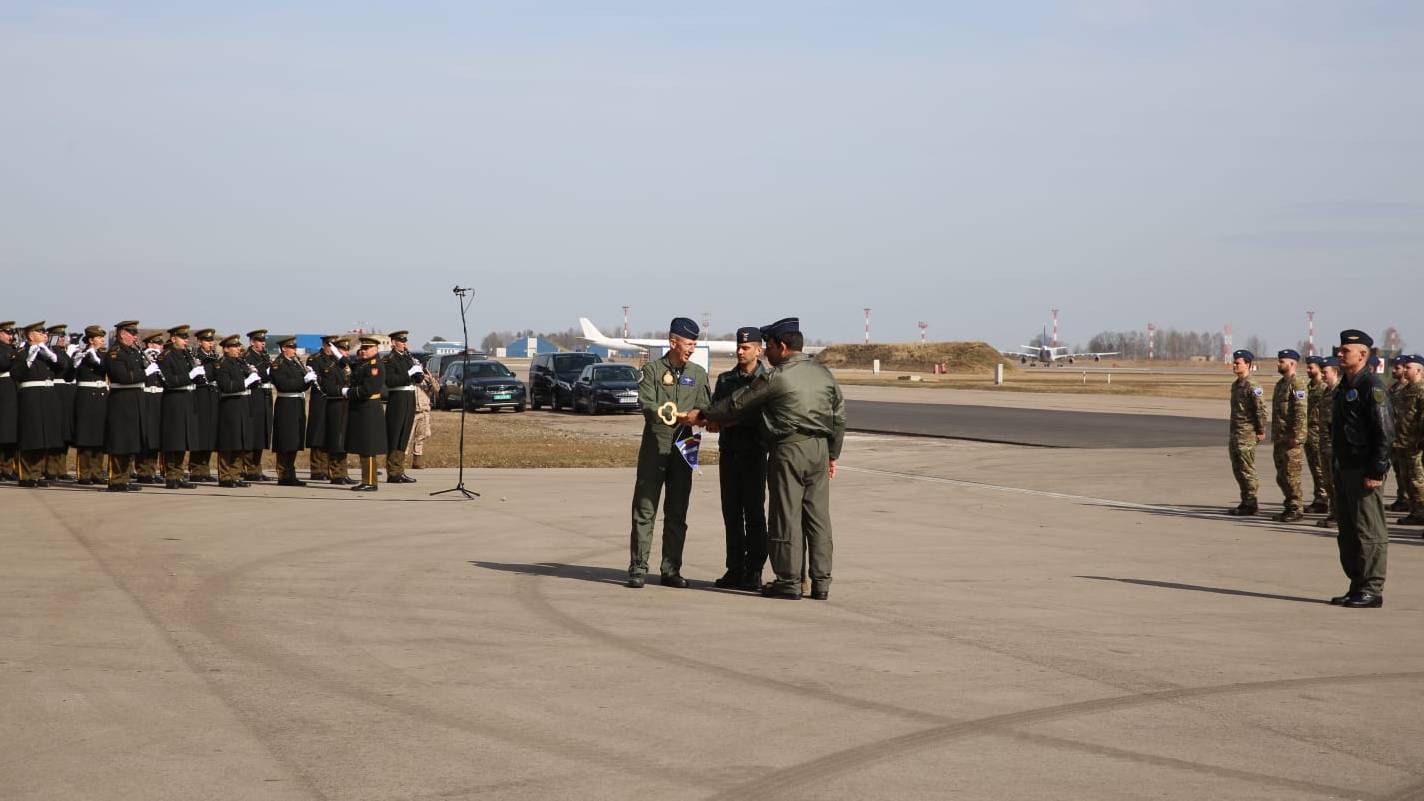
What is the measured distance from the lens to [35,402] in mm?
18406

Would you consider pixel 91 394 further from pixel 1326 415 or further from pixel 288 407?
pixel 1326 415

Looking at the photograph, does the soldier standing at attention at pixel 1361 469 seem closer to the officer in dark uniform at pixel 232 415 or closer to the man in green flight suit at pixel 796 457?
the man in green flight suit at pixel 796 457

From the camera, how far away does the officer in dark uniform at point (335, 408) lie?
19.5 meters

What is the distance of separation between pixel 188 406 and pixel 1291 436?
43.4 feet

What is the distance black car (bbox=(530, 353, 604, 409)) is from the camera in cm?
4481

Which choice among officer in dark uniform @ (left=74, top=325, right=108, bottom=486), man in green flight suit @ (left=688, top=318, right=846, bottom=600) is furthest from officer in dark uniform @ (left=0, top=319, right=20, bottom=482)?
man in green flight suit @ (left=688, top=318, right=846, bottom=600)

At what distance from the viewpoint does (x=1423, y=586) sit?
11.5 meters

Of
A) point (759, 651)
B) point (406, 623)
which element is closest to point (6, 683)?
point (406, 623)

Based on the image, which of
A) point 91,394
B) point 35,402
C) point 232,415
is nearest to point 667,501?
point 232,415

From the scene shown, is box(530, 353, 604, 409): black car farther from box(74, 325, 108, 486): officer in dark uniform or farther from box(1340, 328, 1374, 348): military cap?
box(1340, 328, 1374, 348): military cap

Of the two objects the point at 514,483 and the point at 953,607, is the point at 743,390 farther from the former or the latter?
the point at 514,483

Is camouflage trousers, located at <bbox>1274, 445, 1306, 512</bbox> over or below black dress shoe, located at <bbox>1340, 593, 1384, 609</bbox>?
over

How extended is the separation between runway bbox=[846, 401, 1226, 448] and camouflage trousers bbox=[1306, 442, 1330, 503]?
442 inches

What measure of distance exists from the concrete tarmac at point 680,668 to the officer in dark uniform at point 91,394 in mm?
3897
